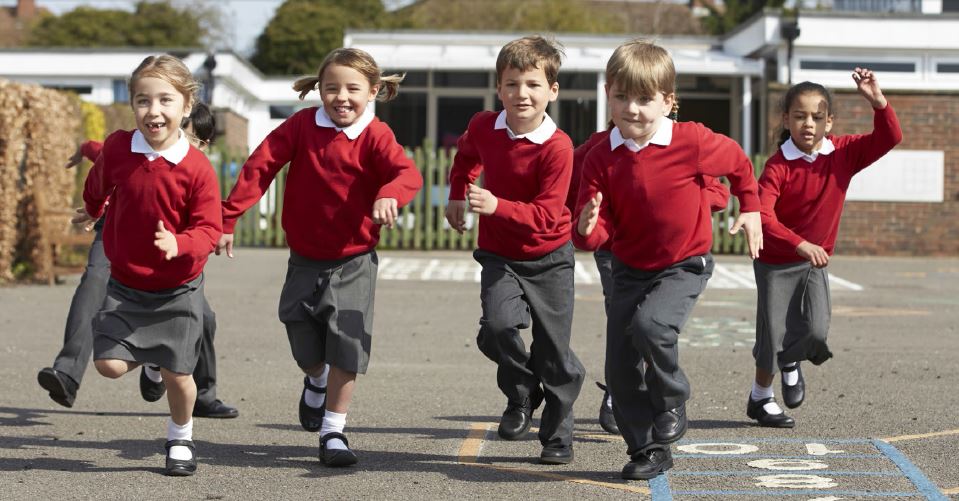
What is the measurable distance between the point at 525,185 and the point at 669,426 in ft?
4.14

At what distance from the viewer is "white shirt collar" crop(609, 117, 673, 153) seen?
19.8ft

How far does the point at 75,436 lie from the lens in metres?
7.13

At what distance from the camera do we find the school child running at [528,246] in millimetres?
6320

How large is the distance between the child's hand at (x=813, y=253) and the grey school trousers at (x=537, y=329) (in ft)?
4.39

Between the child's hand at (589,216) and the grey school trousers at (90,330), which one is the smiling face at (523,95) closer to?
the child's hand at (589,216)

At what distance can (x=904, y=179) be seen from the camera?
76.4ft

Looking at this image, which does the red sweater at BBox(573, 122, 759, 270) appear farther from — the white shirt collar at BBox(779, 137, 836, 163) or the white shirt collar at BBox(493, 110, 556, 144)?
the white shirt collar at BBox(779, 137, 836, 163)

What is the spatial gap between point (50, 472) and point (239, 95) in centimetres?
3738

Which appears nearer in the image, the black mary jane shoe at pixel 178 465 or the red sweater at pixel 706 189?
the black mary jane shoe at pixel 178 465

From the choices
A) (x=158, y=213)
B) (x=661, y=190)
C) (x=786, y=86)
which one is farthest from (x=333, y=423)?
(x=786, y=86)

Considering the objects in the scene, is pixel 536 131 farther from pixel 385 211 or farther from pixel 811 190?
pixel 811 190

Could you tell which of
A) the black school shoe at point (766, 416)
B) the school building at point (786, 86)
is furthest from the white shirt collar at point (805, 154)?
the school building at point (786, 86)

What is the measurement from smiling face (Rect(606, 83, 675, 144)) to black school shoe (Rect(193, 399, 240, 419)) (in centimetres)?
297

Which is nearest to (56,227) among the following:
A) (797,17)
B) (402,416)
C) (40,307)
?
(40,307)
